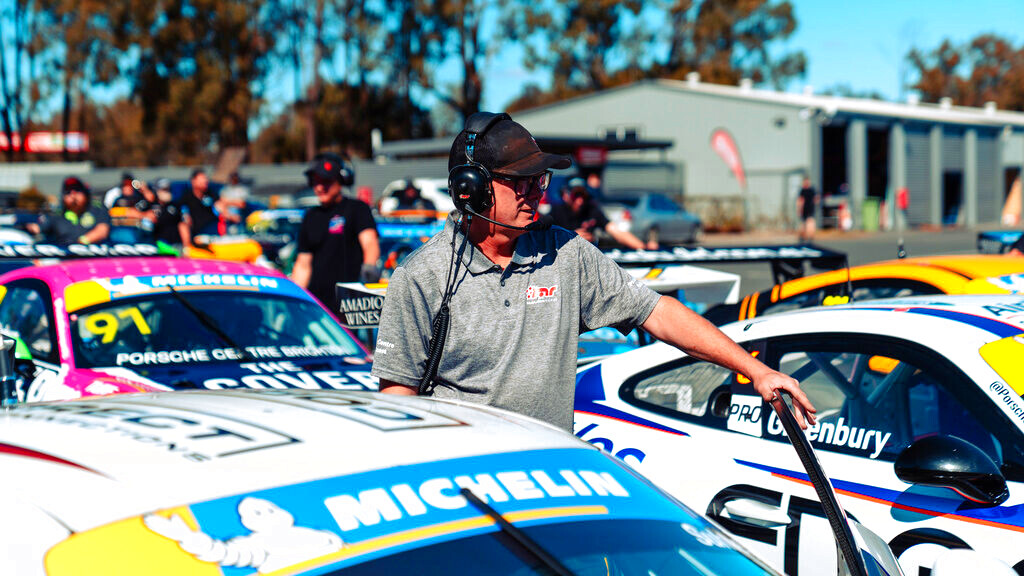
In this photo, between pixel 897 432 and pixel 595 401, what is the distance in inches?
40.0

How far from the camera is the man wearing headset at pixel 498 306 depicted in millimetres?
2730

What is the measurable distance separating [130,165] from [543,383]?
82618 millimetres

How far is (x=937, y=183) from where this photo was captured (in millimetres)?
39844

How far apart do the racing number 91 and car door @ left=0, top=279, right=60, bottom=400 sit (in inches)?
7.2

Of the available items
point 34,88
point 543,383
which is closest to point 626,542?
point 543,383

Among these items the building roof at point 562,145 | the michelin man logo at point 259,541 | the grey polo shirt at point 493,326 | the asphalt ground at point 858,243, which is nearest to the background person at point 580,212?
the asphalt ground at point 858,243

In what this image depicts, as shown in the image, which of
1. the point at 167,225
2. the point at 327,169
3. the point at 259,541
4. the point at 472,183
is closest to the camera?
the point at 259,541

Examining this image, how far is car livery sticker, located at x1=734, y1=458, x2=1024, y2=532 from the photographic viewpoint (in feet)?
9.09

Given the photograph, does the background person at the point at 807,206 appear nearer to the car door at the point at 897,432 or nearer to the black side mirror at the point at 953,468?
the car door at the point at 897,432

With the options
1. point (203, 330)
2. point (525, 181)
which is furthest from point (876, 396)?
point (203, 330)

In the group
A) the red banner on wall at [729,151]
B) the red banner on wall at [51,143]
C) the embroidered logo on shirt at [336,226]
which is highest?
the red banner on wall at [51,143]

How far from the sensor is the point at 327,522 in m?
1.61

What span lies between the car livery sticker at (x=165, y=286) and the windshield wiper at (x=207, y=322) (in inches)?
2.3

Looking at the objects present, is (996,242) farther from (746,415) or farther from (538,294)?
(538,294)
